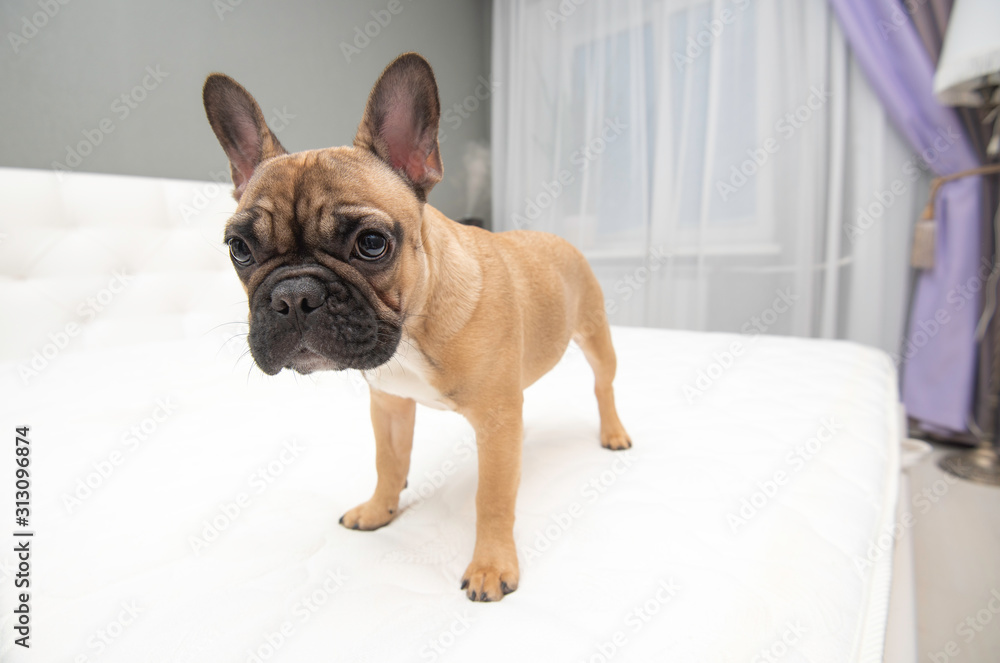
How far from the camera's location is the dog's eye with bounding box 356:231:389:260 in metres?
0.76

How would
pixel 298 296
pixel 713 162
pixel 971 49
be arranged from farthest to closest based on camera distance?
pixel 713 162 → pixel 971 49 → pixel 298 296

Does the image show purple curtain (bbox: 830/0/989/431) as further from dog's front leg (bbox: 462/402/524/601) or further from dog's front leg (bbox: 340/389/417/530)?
dog's front leg (bbox: 340/389/417/530)

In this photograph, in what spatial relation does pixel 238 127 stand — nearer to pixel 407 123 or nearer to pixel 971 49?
pixel 407 123

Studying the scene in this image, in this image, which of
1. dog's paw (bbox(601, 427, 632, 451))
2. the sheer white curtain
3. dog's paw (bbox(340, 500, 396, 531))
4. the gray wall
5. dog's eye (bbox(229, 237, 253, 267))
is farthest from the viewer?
the sheer white curtain

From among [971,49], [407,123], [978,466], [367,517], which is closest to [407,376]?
[367,517]

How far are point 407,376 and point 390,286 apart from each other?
0.53 ft

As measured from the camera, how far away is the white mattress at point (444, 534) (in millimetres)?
670

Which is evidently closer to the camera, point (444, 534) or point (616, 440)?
point (444, 534)

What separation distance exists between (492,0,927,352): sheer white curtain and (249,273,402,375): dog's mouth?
3124 mm

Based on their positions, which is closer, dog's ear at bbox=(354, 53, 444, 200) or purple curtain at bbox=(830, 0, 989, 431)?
dog's ear at bbox=(354, 53, 444, 200)

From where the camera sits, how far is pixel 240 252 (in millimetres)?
787

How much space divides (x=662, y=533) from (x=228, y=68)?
10.4 feet

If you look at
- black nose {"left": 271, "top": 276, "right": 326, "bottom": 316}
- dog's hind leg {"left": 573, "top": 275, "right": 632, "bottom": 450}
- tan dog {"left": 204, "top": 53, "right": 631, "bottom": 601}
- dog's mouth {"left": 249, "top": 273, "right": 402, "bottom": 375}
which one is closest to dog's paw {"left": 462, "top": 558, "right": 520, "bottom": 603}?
tan dog {"left": 204, "top": 53, "right": 631, "bottom": 601}

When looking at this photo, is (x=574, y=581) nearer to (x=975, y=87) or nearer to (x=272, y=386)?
(x=272, y=386)
